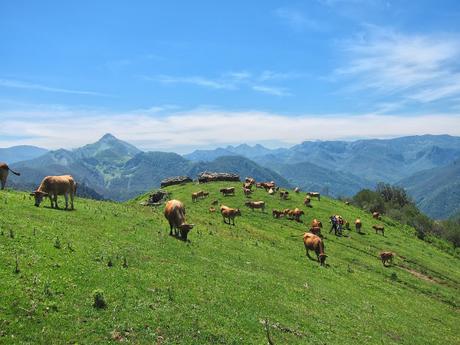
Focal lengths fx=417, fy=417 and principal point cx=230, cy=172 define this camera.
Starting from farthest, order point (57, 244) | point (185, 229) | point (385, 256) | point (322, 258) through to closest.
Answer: point (385, 256) < point (322, 258) < point (185, 229) < point (57, 244)

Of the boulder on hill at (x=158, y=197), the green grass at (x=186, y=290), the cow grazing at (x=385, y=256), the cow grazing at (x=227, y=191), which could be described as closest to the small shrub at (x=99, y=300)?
the green grass at (x=186, y=290)

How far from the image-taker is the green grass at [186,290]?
711 inches

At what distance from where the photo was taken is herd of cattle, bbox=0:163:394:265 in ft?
120

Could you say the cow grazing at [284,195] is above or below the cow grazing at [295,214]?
above

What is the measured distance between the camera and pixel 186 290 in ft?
77.0

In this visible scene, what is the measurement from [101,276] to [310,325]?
12.2m

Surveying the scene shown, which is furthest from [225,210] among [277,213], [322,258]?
[322,258]

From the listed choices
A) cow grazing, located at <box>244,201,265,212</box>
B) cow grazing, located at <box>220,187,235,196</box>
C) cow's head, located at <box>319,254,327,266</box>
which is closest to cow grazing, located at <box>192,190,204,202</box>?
cow grazing, located at <box>220,187,235,196</box>

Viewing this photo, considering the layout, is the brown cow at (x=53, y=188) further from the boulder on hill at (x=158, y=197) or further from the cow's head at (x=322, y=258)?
the boulder on hill at (x=158, y=197)

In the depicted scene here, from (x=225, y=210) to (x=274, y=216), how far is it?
45.0 feet

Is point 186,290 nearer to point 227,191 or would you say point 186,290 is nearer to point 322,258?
point 322,258

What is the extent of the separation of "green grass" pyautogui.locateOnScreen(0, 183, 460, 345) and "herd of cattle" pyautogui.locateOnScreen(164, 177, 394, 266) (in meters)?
1.68

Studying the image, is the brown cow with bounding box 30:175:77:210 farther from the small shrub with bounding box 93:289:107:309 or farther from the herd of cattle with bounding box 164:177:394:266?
the small shrub with bounding box 93:289:107:309

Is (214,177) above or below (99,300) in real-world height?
above
